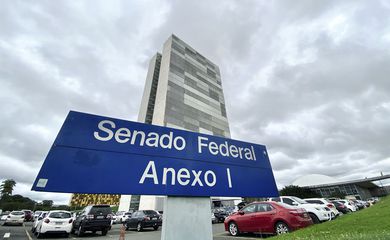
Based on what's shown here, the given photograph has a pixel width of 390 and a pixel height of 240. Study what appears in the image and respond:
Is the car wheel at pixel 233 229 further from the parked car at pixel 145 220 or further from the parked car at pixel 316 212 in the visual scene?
the parked car at pixel 145 220

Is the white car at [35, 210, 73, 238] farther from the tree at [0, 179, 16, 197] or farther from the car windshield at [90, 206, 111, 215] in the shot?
the tree at [0, 179, 16, 197]

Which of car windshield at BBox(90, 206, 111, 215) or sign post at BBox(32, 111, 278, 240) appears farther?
car windshield at BBox(90, 206, 111, 215)

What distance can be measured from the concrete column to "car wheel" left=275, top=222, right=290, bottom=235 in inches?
288

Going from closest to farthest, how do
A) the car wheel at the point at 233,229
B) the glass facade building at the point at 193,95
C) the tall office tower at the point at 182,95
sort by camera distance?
the car wheel at the point at 233,229 → the tall office tower at the point at 182,95 → the glass facade building at the point at 193,95

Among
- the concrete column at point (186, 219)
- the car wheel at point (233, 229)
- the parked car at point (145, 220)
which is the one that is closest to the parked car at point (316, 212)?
the car wheel at point (233, 229)

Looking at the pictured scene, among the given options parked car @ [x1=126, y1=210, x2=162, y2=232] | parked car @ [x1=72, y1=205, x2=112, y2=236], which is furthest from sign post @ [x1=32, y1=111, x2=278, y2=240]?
parked car @ [x1=126, y1=210, x2=162, y2=232]

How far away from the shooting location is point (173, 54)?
167 feet

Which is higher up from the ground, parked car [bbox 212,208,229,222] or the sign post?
parked car [bbox 212,208,229,222]

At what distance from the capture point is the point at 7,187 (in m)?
87.1

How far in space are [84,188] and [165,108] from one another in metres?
40.4

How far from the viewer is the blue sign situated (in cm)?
190

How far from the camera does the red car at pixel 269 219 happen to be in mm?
8156

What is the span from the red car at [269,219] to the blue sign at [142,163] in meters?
6.45

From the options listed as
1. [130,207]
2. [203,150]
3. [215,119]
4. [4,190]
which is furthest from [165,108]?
[4,190]
